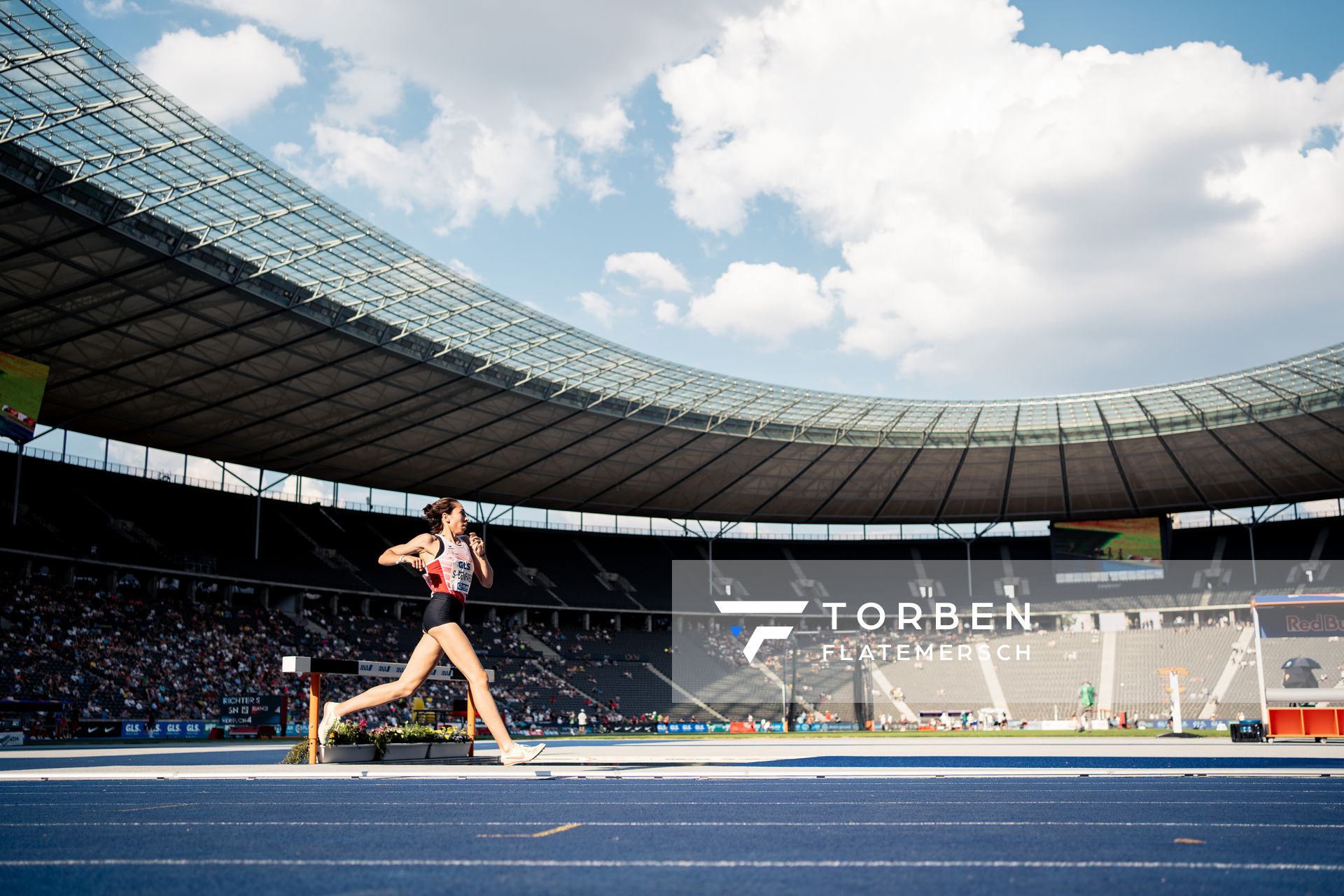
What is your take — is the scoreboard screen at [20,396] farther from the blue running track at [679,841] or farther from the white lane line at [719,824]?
the white lane line at [719,824]

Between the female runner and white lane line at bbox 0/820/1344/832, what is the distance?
3.08 meters

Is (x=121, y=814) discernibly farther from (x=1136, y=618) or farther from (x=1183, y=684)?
(x=1136, y=618)

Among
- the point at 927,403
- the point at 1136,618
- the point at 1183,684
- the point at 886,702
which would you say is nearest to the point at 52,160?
the point at 927,403

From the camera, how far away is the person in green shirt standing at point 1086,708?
4794 centimetres

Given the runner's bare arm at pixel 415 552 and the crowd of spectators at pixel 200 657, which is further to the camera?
the crowd of spectators at pixel 200 657

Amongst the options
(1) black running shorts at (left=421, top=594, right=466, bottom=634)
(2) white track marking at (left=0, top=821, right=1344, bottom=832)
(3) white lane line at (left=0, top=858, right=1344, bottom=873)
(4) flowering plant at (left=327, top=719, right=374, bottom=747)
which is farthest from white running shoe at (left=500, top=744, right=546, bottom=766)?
(4) flowering plant at (left=327, top=719, right=374, bottom=747)

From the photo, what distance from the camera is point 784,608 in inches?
2574

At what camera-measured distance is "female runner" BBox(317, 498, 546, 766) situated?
9.89m

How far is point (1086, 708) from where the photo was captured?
4925cm

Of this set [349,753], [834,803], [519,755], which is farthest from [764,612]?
[834,803]

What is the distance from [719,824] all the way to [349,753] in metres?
13.1

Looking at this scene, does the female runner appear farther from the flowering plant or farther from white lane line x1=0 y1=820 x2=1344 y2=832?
the flowering plant

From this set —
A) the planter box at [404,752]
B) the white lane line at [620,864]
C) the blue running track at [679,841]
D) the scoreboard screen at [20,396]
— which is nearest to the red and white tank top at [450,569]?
the blue running track at [679,841]

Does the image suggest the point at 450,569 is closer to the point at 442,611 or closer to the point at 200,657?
the point at 442,611
